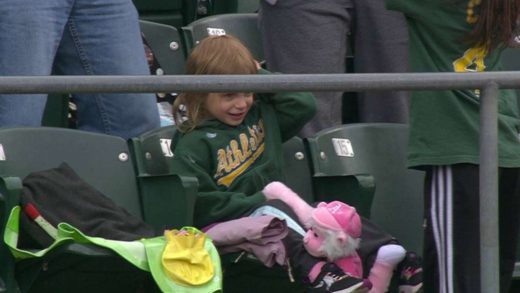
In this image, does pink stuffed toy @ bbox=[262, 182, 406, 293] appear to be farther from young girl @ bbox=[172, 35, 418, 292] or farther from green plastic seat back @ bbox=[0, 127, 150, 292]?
green plastic seat back @ bbox=[0, 127, 150, 292]

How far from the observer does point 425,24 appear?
3996 mm

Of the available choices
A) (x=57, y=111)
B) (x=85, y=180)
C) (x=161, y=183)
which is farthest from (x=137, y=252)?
(x=57, y=111)

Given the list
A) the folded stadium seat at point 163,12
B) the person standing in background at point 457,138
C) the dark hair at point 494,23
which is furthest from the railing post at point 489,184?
the folded stadium seat at point 163,12

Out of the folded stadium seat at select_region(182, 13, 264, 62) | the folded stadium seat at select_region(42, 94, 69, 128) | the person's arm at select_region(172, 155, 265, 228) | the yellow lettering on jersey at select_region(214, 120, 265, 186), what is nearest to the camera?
the person's arm at select_region(172, 155, 265, 228)

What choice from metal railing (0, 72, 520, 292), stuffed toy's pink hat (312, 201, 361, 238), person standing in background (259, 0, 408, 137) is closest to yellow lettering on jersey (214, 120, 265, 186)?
stuffed toy's pink hat (312, 201, 361, 238)

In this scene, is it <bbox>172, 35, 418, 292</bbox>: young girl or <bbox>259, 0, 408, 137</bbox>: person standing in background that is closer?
<bbox>172, 35, 418, 292</bbox>: young girl

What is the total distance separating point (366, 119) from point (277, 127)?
823mm

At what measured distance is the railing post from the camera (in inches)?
127

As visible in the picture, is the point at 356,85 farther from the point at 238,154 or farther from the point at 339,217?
the point at 238,154

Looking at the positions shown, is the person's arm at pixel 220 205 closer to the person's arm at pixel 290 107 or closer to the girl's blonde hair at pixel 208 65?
the girl's blonde hair at pixel 208 65

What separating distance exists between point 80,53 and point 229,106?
0.54m

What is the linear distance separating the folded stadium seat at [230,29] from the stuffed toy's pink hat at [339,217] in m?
1.40

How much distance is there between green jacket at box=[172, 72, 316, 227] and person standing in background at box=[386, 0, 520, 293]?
1.91 ft

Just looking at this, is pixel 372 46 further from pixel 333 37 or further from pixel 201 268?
pixel 201 268
